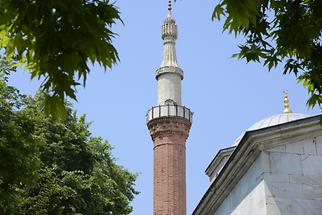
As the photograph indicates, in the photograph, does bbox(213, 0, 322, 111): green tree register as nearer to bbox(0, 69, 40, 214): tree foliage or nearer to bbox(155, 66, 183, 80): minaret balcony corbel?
bbox(0, 69, 40, 214): tree foliage

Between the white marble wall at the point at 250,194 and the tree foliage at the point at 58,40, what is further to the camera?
the white marble wall at the point at 250,194

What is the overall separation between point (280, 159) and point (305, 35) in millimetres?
6116

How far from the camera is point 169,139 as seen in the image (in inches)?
1508

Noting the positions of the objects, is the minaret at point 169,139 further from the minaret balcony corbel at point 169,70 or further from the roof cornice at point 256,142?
the roof cornice at point 256,142

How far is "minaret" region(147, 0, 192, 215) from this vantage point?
1470 inches

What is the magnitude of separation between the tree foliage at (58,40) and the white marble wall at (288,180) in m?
8.35

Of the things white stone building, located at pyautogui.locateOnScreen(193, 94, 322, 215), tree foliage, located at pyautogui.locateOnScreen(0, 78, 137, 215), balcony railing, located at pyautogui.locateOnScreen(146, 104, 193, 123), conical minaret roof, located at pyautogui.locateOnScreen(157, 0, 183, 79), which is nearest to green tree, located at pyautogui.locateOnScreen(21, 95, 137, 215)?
tree foliage, located at pyautogui.locateOnScreen(0, 78, 137, 215)

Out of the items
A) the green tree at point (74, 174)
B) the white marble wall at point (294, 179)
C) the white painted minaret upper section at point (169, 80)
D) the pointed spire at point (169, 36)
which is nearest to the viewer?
the white marble wall at point (294, 179)

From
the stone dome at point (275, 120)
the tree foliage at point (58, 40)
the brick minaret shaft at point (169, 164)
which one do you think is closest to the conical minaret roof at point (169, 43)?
the brick minaret shaft at point (169, 164)

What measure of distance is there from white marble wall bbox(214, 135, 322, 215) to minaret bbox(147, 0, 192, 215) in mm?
25152

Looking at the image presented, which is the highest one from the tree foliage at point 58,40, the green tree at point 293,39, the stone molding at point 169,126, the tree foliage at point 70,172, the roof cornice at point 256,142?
the stone molding at point 169,126

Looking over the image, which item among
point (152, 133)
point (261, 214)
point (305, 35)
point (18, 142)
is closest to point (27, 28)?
point (305, 35)

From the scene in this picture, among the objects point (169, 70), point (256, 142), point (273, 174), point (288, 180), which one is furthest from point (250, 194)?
point (169, 70)

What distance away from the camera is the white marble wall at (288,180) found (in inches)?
464
